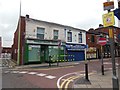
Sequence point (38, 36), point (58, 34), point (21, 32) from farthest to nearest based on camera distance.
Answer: point (58, 34), point (38, 36), point (21, 32)

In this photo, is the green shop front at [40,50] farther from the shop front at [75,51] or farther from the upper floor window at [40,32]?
the shop front at [75,51]

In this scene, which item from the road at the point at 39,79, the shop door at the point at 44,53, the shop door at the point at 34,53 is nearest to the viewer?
the road at the point at 39,79

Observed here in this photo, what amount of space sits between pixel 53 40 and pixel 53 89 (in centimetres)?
1709

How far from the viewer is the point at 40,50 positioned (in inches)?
894

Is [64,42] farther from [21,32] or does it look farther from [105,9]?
[105,9]

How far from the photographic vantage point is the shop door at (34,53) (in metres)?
21.4

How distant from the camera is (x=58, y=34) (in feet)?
83.5

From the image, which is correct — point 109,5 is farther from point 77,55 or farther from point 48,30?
point 77,55

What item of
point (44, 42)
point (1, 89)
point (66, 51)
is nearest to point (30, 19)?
point (44, 42)

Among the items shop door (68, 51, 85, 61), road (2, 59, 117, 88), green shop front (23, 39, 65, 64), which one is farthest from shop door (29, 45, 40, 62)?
road (2, 59, 117, 88)

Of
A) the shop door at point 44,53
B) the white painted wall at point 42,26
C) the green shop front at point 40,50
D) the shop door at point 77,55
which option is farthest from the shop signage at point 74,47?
the shop door at point 44,53

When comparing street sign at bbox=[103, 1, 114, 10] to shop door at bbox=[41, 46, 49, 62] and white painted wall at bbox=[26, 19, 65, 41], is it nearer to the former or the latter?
white painted wall at bbox=[26, 19, 65, 41]

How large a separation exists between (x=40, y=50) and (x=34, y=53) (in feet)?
4.00

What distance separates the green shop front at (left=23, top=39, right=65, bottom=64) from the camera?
2102cm
